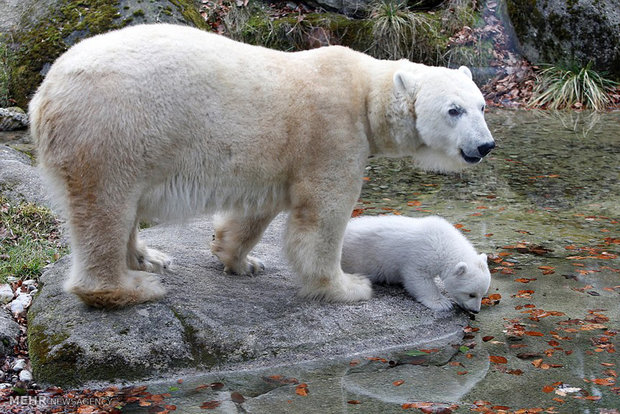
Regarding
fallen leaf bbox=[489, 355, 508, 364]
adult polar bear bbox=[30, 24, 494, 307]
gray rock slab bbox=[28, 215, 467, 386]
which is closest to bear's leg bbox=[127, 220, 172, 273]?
adult polar bear bbox=[30, 24, 494, 307]

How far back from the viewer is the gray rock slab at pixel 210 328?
4.26 metres

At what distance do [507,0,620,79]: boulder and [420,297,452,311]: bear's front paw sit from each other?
1018cm

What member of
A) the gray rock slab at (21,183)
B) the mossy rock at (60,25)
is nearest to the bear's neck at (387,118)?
the gray rock slab at (21,183)

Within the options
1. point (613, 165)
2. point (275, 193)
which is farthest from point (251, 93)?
point (613, 165)

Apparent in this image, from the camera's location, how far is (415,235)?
560cm

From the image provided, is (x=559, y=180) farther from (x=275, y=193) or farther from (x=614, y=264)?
(x=275, y=193)

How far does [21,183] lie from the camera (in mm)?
7238

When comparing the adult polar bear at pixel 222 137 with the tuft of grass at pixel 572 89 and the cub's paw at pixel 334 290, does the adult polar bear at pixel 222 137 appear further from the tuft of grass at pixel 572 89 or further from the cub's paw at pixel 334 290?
the tuft of grass at pixel 572 89

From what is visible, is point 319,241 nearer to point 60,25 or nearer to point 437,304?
point 437,304

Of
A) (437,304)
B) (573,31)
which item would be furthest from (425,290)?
(573,31)

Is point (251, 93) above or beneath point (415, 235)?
above

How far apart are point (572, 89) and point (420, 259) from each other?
365 inches

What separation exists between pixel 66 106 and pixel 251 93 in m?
1.11

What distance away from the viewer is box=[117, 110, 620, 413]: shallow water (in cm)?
412
